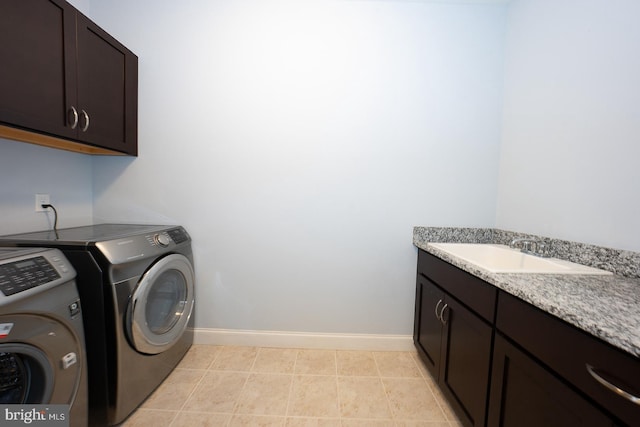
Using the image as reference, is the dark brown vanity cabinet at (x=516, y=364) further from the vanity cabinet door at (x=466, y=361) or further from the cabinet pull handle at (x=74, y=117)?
the cabinet pull handle at (x=74, y=117)

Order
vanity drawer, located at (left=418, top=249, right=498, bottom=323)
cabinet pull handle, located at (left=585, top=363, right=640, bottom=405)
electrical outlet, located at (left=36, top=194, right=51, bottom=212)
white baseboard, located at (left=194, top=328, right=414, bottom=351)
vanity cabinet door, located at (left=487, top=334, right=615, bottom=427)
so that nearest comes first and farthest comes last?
cabinet pull handle, located at (left=585, top=363, right=640, bottom=405) < vanity cabinet door, located at (left=487, top=334, right=615, bottom=427) < vanity drawer, located at (left=418, top=249, right=498, bottom=323) < electrical outlet, located at (left=36, top=194, right=51, bottom=212) < white baseboard, located at (left=194, top=328, right=414, bottom=351)

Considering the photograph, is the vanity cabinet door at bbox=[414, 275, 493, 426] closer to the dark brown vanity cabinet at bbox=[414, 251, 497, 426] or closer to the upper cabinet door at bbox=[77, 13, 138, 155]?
the dark brown vanity cabinet at bbox=[414, 251, 497, 426]

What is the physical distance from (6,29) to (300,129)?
1.40 meters

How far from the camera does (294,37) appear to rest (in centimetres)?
171

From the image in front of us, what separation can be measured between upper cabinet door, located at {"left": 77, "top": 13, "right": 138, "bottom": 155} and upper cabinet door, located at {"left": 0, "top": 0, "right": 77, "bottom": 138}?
6cm

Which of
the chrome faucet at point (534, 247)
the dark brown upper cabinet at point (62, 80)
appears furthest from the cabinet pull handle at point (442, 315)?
the dark brown upper cabinet at point (62, 80)

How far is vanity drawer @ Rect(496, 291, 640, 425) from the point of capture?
1.77ft

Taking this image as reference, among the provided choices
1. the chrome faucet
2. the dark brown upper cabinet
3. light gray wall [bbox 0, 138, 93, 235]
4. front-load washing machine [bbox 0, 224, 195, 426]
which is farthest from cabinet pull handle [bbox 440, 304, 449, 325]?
light gray wall [bbox 0, 138, 93, 235]

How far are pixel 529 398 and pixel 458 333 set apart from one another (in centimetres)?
43

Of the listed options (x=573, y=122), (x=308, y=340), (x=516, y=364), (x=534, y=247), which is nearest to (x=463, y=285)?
(x=516, y=364)

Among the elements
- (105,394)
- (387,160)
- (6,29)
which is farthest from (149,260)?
(387,160)

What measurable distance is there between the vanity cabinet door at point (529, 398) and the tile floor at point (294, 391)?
1.74 ft

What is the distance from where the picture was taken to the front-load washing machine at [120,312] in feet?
3.60

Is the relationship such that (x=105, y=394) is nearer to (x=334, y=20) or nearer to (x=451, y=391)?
(x=451, y=391)
